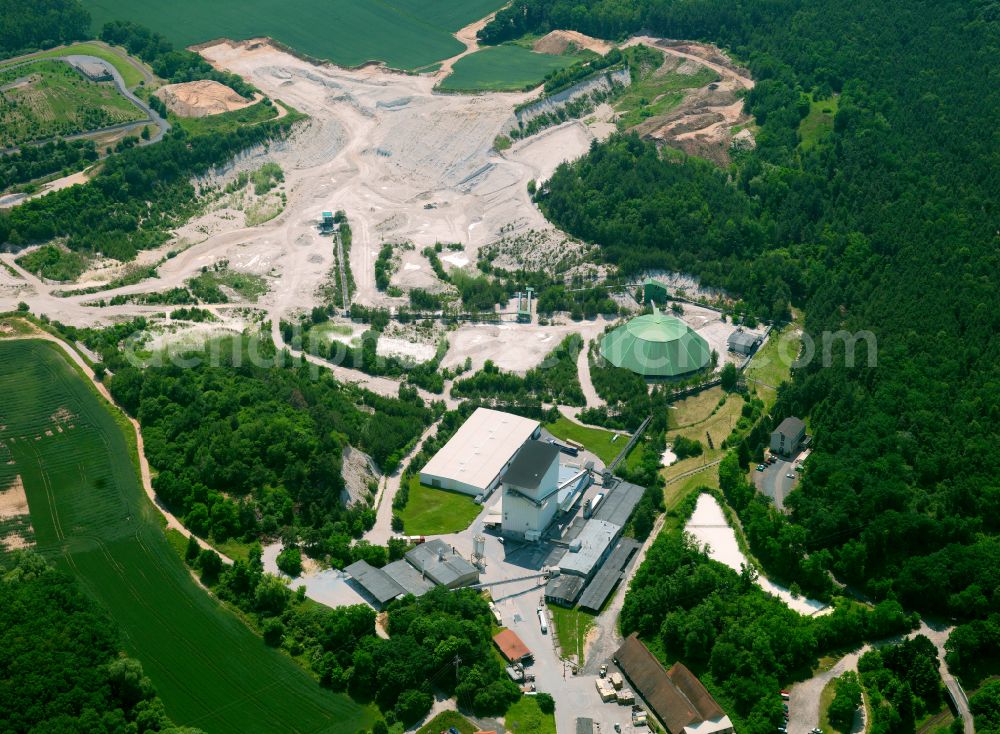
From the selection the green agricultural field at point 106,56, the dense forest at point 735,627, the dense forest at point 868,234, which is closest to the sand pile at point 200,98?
the green agricultural field at point 106,56

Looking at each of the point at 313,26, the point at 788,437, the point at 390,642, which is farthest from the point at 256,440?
the point at 313,26

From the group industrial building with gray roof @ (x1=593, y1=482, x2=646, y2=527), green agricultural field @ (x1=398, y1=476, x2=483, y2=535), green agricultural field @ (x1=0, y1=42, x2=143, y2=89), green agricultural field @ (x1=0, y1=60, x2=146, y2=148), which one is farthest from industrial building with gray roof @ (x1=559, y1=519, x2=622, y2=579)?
green agricultural field @ (x1=0, y1=42, x2=143, y2=89)

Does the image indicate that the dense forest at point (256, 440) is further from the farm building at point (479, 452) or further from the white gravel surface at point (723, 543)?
the white gravel surface at point (723, 543)

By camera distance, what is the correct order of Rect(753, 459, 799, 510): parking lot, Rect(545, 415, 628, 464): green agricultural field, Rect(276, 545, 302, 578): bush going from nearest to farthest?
Rect(276, 545, 302, 578): bush, Rect(753, 459, 799, 510): parking lot, Rect(545, 415, 628, 464): green agricultural field

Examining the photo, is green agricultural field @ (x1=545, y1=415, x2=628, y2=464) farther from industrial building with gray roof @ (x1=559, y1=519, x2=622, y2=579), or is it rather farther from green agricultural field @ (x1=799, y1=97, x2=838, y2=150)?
green agricultural field @ (x1=799, y1=97, x2=838, y2=150)

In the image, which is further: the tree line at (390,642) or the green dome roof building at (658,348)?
the green dome roof building at (658,348)

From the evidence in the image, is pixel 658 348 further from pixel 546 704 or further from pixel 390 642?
pixel 390 642
